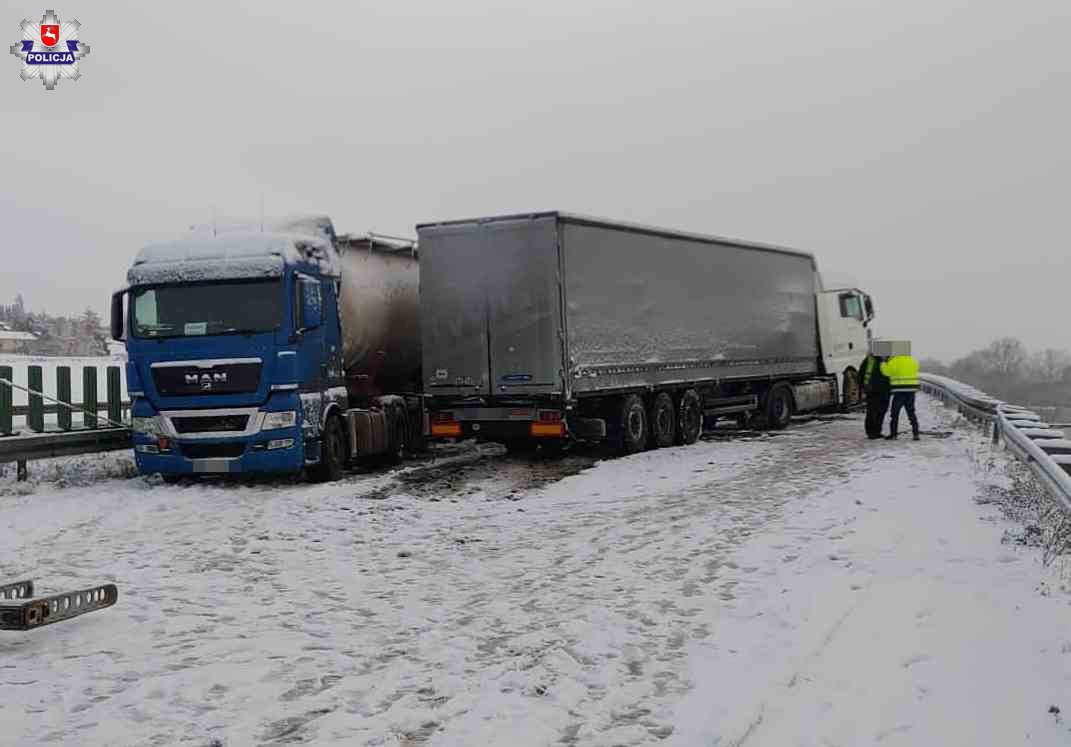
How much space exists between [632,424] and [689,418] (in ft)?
7.75

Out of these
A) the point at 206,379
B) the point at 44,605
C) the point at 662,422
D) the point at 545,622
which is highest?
the point at 206,379

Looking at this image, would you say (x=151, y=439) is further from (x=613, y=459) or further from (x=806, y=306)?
(x=806, y=306)

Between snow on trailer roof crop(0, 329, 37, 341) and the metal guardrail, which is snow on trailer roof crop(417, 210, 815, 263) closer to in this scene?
the metal guardrail

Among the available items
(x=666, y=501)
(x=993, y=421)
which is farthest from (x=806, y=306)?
(x=666, y=501)

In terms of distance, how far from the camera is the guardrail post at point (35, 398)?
14094 millimetres

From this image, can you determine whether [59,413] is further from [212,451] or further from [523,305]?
[523,305]

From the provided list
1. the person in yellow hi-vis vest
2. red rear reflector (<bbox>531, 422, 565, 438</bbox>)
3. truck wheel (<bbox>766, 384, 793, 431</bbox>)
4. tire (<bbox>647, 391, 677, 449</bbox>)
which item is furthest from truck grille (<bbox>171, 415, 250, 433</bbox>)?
truck wheel (<bbox>766, 384, 793, 431</bbox>)

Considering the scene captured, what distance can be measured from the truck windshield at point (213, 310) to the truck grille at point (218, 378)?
17.8 inches

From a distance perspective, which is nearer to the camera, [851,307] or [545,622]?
[545,622]

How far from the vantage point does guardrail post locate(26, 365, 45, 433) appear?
1409 centimetres

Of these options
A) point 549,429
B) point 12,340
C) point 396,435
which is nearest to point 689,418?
point 549,429

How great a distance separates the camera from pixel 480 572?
320 inches

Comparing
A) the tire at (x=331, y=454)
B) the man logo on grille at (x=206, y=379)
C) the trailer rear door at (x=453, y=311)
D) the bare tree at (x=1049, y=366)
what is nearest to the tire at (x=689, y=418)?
the trailer rear door at (x=453, y=311)

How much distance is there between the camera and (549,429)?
14547 millimetres
